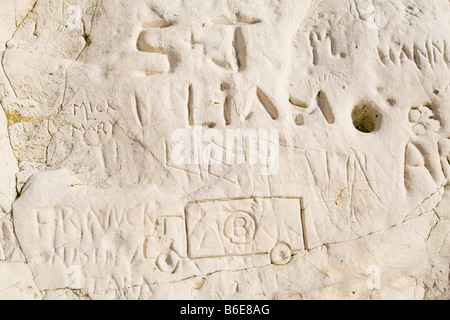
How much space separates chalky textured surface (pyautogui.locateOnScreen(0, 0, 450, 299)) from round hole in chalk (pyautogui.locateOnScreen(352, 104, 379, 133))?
0.05ft

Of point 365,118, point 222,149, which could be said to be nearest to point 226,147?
point 222,149

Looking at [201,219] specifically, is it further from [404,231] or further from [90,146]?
[404,231]

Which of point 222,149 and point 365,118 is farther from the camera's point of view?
point 365,118

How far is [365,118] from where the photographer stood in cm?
325

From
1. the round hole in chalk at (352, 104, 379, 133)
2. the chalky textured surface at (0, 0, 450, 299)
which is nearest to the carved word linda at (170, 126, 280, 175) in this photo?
the chalky textured surface at (0, 0, 450, 299)

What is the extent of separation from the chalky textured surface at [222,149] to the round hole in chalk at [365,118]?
0.01m

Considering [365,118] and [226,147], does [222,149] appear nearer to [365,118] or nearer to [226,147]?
[226,147]

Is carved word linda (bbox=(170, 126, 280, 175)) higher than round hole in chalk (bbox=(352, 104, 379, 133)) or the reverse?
the reverse

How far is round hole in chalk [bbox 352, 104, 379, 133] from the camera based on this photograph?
10.6 ft

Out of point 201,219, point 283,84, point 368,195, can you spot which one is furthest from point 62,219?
point 368,195

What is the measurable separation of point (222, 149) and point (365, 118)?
3.52 feet

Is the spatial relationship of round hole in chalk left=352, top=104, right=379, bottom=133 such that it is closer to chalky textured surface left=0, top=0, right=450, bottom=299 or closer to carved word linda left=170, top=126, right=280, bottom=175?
chalky textured surface left=0, top=0, right=450, bottom=299

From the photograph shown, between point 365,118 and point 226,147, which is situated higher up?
point 365,118
